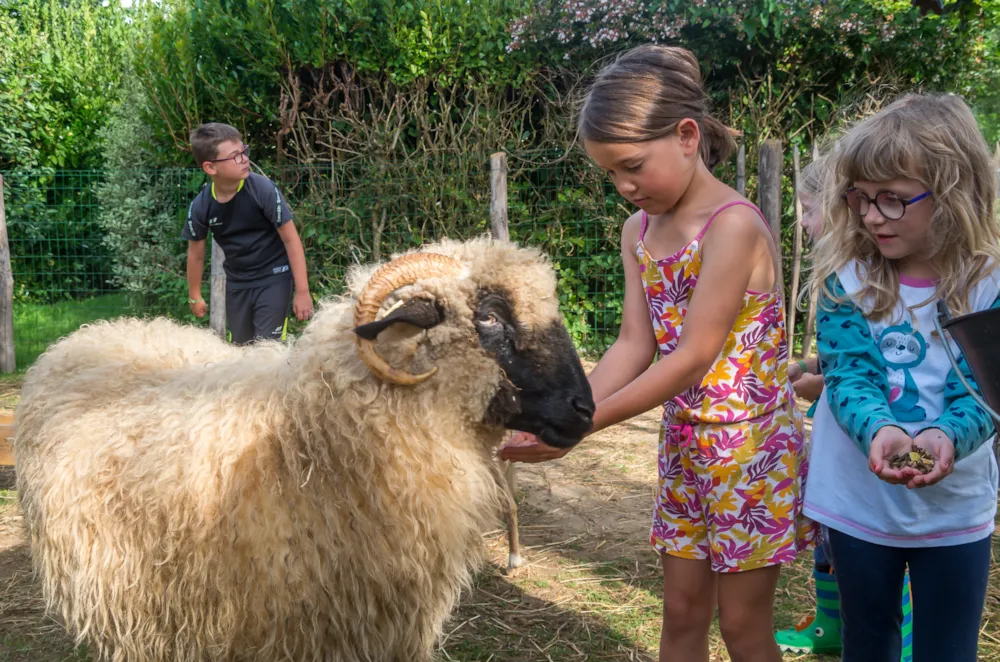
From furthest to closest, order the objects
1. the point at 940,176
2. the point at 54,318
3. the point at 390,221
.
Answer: the point at 54,318 < the point at 390,221 < the point at 940,176

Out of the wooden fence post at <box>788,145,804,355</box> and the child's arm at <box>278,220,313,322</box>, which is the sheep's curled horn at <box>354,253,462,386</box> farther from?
the wooden fence post at <box>788,145,804,355</box>

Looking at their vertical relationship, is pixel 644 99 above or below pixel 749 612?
above

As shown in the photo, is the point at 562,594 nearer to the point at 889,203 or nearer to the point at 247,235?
the point at 889,203

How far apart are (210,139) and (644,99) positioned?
339cm

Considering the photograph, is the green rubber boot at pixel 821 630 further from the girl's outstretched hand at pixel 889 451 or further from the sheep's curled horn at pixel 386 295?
the sheep's curled horn at pixel 386 295

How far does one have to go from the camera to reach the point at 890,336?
178 cm

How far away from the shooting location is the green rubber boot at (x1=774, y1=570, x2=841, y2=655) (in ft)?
9.39

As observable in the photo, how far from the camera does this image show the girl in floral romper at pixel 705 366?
190 cm

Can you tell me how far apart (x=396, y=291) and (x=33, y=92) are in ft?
44.9

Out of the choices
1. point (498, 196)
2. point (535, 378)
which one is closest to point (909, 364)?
point (535, 378)

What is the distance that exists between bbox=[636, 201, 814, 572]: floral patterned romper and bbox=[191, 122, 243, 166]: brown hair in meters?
3.35

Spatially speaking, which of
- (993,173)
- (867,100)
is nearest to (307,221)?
(867,100)

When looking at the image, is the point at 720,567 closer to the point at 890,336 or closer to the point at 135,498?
the point at 890,336

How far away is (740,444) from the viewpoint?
76.6 inches
